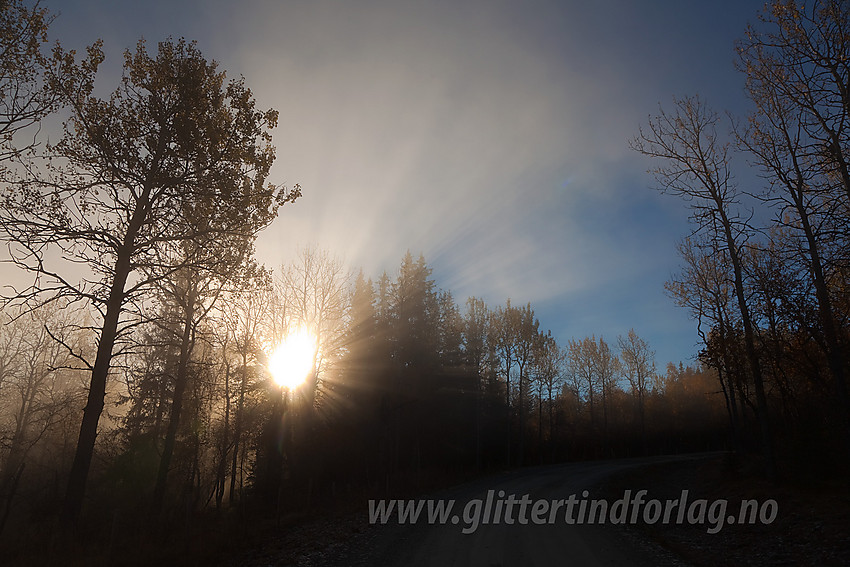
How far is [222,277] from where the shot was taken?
436 inches

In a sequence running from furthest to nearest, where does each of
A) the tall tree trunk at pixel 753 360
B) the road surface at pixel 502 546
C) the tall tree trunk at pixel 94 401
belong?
the tall tree trunk at pixel 753 360 < the road surface at pixel 502 546 < the tall tree trunk at pixel 94 401

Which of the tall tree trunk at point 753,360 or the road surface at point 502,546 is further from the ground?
the tall tree trunk at point 753,360

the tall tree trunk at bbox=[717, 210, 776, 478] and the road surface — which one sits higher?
the tall tree trunk at bbox=[717, 210, 776, 478]

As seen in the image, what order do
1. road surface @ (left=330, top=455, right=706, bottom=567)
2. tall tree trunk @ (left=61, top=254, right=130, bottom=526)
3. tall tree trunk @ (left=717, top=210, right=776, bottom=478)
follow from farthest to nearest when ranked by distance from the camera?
1. tall tree trunk @ (left=717, top=210, right=776, bottom=478)
2. road surface @ (left=330, top=455, right=706, bottom=567)
3. tall tree trunk @ (left=61, top=254, right=130, bottom=526)

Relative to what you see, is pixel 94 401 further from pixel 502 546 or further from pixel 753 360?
pixel 753 360

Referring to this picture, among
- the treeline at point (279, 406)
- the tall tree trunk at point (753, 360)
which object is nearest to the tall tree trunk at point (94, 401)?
the treeline at point (279, 406)

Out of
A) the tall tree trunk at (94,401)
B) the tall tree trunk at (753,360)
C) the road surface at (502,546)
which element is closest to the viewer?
the tall tree trunk at (94,401)

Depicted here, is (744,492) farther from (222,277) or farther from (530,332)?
(530,332)

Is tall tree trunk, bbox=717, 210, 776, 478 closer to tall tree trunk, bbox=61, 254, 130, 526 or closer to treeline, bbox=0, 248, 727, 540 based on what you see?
treeline, bbox=0, 248, 727, 540

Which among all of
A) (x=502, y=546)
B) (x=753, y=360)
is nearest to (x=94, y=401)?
(x=502, y=546)

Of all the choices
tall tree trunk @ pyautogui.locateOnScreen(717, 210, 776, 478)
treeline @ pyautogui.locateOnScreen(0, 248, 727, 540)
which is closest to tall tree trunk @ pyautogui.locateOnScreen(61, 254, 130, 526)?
treeline @ pyautogui.locateOnScreen(0, 248, 727, 540)

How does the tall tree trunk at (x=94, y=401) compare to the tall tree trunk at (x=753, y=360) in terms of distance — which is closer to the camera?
the tall tree trunk at (x=94, y=401)

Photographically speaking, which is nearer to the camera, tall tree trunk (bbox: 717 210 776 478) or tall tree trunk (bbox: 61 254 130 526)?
tall tree trunk (bbox: 61 254 130 526)

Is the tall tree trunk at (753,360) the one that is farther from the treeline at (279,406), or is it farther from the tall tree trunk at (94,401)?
the tall tree trunk at (94,401)
